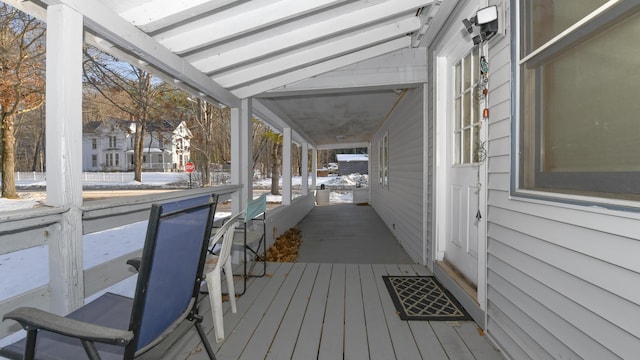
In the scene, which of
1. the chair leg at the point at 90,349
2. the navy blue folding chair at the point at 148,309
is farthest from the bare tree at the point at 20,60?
the chair leg at the point at 90,349

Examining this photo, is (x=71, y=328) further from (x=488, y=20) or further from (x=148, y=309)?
(x=488, y=20)

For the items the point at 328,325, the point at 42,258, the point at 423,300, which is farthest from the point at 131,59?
the point at 42,258

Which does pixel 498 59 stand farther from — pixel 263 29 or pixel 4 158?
pixel 4 158

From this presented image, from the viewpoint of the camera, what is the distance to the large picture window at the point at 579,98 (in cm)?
123

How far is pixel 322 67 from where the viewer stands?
12.7 feet

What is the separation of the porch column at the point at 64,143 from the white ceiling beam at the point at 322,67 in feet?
7.33

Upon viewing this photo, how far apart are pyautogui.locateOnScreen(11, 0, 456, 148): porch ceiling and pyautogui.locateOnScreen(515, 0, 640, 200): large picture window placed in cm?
143

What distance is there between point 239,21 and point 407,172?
349 cm

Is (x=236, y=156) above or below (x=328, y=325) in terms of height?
above

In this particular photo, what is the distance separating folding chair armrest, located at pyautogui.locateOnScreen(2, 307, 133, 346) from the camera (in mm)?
992

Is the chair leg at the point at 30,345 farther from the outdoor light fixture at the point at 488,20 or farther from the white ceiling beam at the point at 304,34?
the outdoor light fixture at the point at 488,20

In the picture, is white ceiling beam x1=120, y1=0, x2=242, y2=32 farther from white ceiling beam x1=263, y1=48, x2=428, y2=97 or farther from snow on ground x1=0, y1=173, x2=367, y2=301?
snow on ground x1=0, y1=173, x2=367, y2=301

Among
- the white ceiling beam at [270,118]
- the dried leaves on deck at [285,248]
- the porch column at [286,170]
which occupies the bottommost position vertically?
the dried leaves on deck at [285,248]

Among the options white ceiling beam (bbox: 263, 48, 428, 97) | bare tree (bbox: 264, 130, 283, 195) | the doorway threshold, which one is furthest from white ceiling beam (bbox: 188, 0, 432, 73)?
bare tree (bbox: 264, 130, 283, 195)
